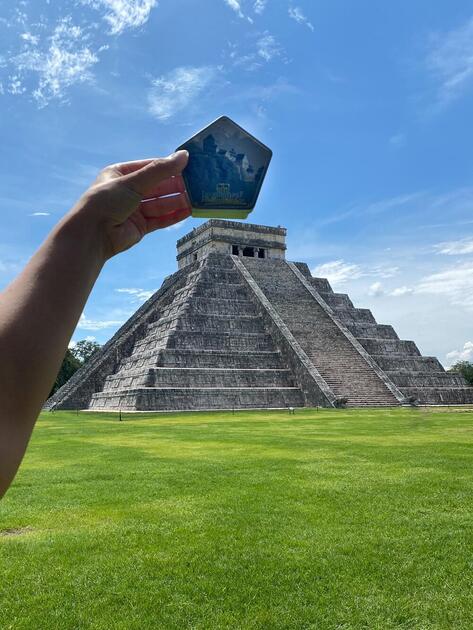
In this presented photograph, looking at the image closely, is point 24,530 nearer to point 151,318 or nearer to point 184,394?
point 184,394

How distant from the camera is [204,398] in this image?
26.5 m

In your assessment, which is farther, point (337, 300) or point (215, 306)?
point (337, 300)

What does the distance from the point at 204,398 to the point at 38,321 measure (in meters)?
25.5

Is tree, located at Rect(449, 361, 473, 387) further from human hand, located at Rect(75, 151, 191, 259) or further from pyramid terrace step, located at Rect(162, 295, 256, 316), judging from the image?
human hand, located at Rect(75, 151, 191, 259)

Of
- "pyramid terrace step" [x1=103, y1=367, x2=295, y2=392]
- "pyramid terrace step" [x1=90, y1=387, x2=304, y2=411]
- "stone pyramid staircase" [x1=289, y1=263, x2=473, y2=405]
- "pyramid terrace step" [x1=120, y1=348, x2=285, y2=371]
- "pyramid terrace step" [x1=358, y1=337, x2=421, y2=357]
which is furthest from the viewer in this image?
"pyramid terrace step" [x1=358, y1=337, x2=421, y2=357]

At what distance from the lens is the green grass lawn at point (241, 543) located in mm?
4010

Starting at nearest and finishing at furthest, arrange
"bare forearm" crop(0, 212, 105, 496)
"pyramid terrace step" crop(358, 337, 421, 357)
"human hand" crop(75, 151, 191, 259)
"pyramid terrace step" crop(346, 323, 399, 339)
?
"bare forearm" crop(0, 212, 105, 496)
"human hand" crop(75, 151, 191, 259)
"pyramid terrace step" crop(358, 337, 421, 357)
"pyramid terrace step" crop(346, 323, 399, 339)

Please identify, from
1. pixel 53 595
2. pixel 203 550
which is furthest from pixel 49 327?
pixel 203 550

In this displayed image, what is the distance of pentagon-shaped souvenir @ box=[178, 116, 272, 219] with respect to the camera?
2.27 m

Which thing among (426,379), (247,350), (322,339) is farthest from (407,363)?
(247,350)

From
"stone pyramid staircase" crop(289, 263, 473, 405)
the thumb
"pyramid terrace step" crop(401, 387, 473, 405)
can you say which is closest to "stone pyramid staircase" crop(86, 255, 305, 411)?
"stone pyramid staircase" crop(289, 263, 473, 405)

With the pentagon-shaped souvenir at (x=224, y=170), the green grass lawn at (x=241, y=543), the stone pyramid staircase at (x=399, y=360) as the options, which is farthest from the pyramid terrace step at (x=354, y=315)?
the pentagon-shaped souvenir at (x=224, y=170)

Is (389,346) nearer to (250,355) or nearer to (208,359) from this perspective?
(250,355)

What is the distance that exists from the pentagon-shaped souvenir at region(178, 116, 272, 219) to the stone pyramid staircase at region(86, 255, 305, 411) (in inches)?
937
